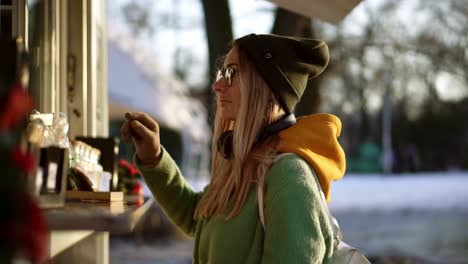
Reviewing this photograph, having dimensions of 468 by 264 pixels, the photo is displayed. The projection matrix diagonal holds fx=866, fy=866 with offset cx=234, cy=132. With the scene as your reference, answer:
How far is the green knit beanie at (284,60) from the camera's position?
217 cm

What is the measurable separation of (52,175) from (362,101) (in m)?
8.02

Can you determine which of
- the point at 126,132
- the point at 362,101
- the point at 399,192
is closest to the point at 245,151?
the point at 126,132

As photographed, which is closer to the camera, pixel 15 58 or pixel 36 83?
pixel 15 58

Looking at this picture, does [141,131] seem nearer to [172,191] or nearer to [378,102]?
[172,191]

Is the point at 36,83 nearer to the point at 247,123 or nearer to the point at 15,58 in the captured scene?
the point at 247,123

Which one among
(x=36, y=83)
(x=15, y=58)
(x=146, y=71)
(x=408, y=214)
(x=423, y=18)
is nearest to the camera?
(x=15, y=58)

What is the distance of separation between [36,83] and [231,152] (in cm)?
115

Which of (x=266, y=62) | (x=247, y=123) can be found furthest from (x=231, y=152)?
(x=266, y=62)

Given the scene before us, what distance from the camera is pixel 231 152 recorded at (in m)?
2.20

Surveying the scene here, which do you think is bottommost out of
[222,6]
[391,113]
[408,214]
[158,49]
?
[408,214]

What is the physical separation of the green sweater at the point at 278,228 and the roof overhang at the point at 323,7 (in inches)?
77.4

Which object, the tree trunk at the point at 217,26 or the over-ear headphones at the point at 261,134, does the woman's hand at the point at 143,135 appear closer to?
the over-ear headphones at the point at 261,134

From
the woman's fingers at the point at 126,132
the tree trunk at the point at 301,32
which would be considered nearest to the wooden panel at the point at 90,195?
the woman's fingers at the point at 126,132

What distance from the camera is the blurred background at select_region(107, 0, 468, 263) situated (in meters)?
8.21
